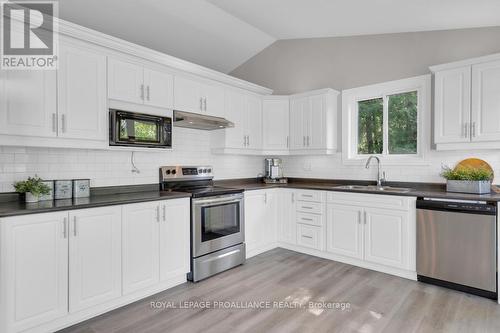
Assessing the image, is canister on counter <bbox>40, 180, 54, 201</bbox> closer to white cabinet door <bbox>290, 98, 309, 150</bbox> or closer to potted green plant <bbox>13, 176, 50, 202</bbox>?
potted green plant <bbox>13, 176, 50, 202</bbox>

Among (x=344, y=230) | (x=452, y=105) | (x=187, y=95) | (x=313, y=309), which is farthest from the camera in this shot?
(x=344, y=230)

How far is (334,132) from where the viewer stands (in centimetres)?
434

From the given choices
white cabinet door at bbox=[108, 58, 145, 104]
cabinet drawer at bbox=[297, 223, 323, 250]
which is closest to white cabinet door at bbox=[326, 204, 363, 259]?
cabinet drawer at bbox=[297, 223, 323, 250]

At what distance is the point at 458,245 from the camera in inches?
110

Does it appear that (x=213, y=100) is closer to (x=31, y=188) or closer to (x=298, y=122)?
(x=298, y=122)

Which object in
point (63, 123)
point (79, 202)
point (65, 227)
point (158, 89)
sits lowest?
point (65, 227)

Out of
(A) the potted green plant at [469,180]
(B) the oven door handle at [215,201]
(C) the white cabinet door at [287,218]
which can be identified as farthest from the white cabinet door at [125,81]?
(A) the potted green plant at [469,180]

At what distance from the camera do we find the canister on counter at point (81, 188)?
8.97ft

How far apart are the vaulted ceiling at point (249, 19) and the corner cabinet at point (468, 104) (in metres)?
0.54

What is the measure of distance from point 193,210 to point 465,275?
9.10 feet

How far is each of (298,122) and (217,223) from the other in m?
2.11

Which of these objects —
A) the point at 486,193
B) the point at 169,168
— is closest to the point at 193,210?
the point at 169,168

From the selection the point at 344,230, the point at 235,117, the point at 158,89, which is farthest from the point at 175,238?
the point at 344,230

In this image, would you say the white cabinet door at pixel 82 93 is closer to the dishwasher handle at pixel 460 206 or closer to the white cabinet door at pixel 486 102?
the dishwasher handle at pixel 460 206
